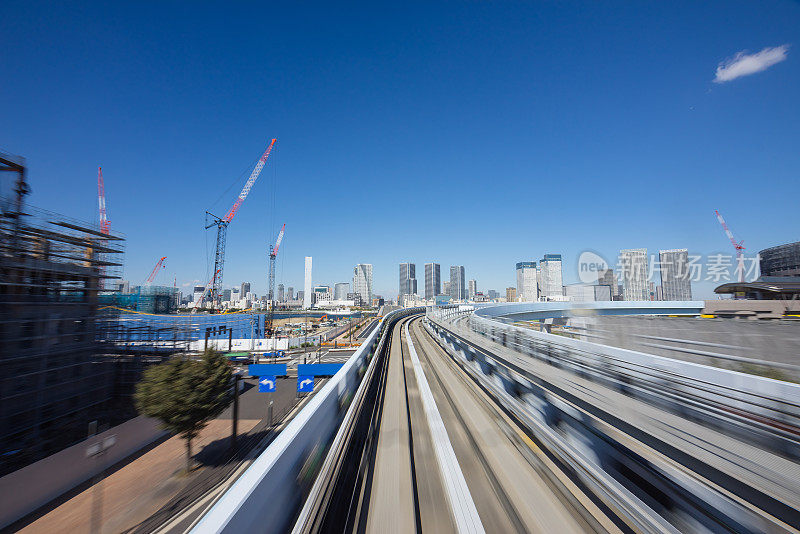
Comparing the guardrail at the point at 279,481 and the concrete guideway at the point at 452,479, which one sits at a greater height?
the guardrail at the point at 279,481

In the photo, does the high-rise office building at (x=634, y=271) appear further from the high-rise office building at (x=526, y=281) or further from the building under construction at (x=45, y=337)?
the high-rise office building at (x=526, y=281)

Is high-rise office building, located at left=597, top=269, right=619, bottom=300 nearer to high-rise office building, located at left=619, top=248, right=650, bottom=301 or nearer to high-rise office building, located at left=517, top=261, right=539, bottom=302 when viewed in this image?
high-rise office building, located at left=619, top=248, right=650, bottom=301

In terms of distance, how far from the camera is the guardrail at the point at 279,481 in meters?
1.34

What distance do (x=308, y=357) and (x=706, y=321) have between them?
101ft

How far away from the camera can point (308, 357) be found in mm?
30812

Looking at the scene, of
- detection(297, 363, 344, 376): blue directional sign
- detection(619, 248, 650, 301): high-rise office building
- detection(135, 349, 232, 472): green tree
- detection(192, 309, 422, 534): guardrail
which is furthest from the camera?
detection(297, 363, 344, 376): blue directional sign

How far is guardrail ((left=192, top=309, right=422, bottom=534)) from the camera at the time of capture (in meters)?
1.34

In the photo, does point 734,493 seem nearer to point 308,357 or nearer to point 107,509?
point 107,509

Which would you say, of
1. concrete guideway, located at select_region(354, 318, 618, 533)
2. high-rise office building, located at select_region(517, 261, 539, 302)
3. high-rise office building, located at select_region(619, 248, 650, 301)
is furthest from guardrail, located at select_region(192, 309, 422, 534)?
high-rise office building, located at select_region(517, 261, 539, 302)

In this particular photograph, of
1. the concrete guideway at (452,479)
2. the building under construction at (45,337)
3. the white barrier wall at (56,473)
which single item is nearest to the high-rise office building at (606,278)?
the concrete guideway at (452,479)

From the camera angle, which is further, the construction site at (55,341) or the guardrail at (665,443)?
the construction site at (55,341)

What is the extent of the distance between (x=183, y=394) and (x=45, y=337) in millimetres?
11570

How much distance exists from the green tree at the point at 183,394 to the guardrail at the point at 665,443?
12.0m

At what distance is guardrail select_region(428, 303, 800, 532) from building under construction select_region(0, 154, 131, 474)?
22.5 meters
